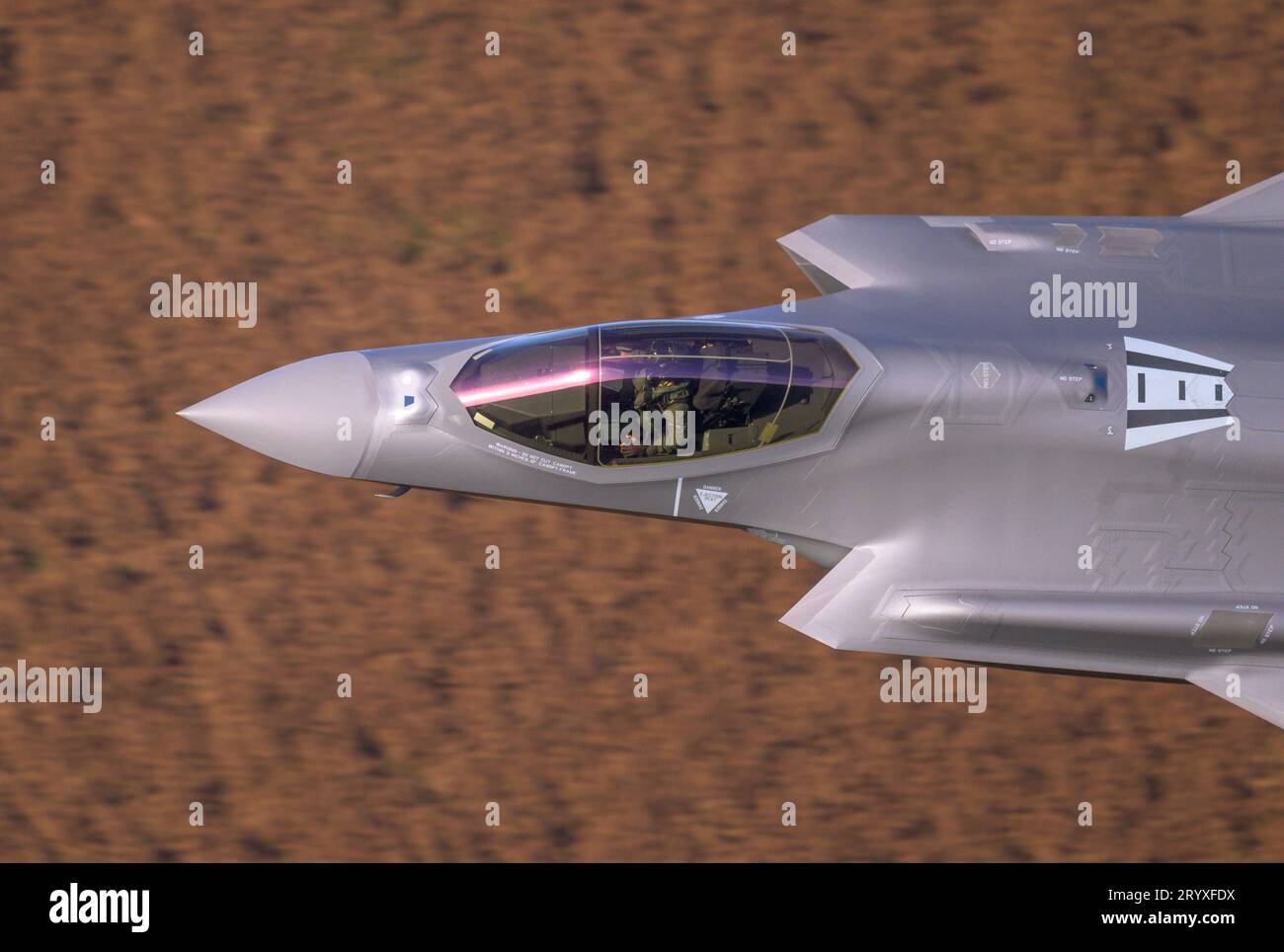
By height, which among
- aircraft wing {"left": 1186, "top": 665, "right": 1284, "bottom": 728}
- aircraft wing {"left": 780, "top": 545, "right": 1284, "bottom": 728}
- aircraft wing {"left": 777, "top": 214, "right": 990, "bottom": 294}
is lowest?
aircraft wing {"left": 1186, "top": 665, "right": 1284, "bottom": 728}

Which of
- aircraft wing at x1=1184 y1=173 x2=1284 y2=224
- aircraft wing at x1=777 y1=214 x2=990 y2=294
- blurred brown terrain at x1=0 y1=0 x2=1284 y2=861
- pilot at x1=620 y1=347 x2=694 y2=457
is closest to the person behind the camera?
pilot at x1=620 y1=347 x2=694 y2=457

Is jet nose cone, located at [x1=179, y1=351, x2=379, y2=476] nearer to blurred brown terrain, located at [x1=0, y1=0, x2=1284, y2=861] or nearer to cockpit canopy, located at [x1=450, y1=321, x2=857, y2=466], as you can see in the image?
cockpit canopy, located at [x1=450, y1=321, x2=857, y2=466]

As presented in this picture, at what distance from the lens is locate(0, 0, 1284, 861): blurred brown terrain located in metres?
7.54

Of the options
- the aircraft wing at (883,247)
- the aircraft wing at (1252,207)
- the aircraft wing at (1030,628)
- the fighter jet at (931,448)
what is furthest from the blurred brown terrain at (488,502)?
the fighter jet at (931,448)

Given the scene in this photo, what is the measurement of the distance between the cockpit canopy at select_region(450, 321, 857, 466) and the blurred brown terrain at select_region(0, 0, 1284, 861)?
2037mm

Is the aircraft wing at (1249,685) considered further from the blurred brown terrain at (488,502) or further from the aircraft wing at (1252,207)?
the aircraft wing at (1252,207)

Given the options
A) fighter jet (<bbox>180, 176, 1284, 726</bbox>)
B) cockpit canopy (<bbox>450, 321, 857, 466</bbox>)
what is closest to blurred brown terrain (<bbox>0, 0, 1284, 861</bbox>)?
fighter jet (<bbox>180, 176, 1284, 726</bbox>)

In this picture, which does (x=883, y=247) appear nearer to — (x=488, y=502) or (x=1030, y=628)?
(x=1030, y=628)

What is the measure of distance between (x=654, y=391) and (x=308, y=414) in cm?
182

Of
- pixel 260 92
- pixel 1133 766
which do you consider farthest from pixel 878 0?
pixel 1133 766

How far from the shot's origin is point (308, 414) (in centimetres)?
564

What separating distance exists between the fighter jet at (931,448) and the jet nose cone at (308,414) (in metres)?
0.01

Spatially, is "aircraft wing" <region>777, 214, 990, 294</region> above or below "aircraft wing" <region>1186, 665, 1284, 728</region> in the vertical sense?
above

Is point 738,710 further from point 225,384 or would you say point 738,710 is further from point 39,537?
point 39,537
